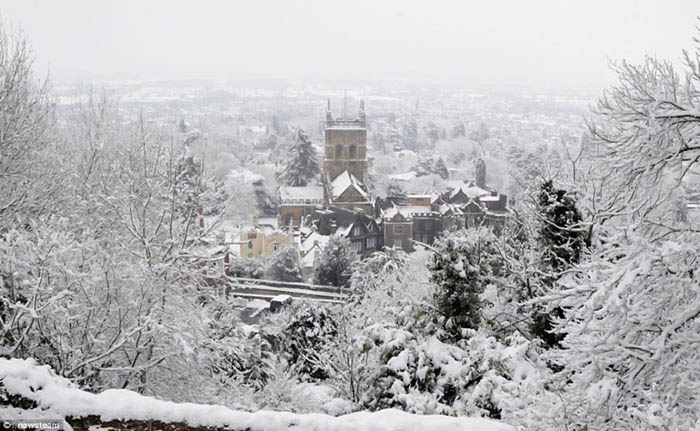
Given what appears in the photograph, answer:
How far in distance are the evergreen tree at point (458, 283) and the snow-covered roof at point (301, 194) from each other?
114 ft

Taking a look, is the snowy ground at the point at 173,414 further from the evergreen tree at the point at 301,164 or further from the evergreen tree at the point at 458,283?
the evergreen tree at the point at 301,164

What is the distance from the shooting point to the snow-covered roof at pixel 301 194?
4300 centimetres

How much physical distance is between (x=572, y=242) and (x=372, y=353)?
3099 millimetres

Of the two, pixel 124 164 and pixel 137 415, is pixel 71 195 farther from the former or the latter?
pixel 137 415

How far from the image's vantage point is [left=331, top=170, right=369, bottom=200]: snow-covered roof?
41.4 meters

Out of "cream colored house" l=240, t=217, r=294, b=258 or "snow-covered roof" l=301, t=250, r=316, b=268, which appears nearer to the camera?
"snow-covered roof" l=301, t=250, r=316, b=268

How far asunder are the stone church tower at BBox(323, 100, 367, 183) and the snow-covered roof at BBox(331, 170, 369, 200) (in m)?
1.01

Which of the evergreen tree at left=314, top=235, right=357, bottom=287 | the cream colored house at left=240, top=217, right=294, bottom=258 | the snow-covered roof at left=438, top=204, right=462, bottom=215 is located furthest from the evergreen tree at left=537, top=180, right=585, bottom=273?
the snow-covered roof at left=438, top=204, right=462, bottom=215

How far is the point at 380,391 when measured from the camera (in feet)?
25.3

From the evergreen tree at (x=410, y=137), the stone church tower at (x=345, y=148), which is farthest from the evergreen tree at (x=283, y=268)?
the evergreen tree at (x=410, y=137)

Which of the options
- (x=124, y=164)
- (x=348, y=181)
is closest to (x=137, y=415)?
(x=124, y=164)

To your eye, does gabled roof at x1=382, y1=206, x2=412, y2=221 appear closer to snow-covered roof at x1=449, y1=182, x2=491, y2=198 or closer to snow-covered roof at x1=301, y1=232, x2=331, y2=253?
snow-covered roof at x1=301, y1=232, x2=331, y2=253

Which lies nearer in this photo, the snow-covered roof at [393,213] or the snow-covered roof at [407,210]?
the snow-covered roof at [393,213]

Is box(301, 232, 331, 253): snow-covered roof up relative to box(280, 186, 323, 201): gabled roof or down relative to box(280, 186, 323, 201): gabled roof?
down
